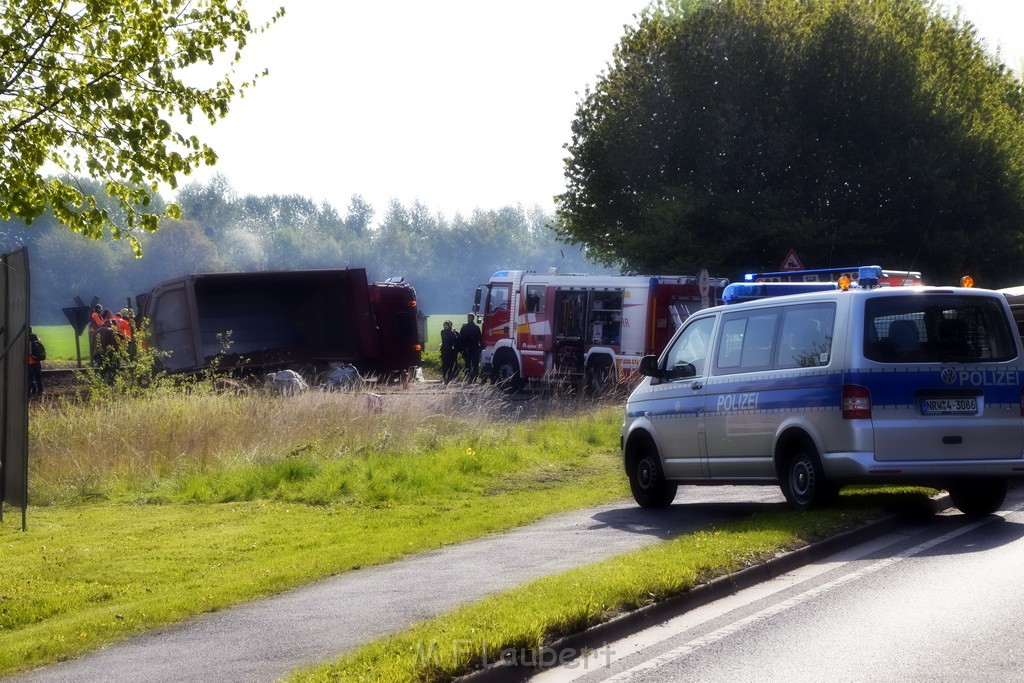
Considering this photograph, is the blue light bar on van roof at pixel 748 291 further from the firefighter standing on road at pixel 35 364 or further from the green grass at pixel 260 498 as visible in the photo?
the firefighter standing on road at pixel 35 364

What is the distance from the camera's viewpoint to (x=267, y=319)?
92.7 ft

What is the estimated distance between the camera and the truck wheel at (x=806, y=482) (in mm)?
10691

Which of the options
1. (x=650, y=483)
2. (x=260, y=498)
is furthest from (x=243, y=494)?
(x=650, y=483)

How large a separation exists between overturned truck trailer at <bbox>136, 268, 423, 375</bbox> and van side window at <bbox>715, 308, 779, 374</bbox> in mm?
15578

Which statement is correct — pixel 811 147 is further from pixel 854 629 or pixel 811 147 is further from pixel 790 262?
pixel 854 629

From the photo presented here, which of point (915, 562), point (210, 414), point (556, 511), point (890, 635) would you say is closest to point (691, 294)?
point (210, 414)

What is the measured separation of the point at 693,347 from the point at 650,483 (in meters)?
1.38

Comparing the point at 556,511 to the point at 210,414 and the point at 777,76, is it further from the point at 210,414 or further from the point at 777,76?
the point at 777,76

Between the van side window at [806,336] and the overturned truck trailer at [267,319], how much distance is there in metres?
16.4

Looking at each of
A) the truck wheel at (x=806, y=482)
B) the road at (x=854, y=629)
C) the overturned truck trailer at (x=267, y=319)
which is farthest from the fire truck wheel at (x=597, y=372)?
the road at (x=854, y=629)

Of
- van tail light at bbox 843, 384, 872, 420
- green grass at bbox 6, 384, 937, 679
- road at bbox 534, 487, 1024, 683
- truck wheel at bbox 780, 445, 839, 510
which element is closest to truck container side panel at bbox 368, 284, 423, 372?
green grass at bbox 6, 384, 937, 679

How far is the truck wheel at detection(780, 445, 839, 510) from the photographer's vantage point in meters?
10.7

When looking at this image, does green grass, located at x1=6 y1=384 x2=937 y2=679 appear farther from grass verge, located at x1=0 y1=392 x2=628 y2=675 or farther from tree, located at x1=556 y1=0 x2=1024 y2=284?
tree, located at x1=556 y1=0 x2=1024 y2=284

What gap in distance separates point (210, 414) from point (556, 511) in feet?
21.5
